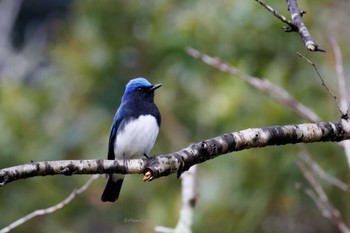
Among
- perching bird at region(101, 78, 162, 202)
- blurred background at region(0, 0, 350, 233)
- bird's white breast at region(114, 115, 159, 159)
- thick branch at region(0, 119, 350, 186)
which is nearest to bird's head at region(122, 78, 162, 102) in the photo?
perching bird at region(101, 78, 162, 202)

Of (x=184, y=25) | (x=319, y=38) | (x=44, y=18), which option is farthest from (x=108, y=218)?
(x=44, y=18)

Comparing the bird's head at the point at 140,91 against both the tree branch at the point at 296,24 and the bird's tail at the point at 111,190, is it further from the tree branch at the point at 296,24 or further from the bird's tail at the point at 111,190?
the tree branch at the point at 296,24

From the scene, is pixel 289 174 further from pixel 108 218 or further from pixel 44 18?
pixel 44 18

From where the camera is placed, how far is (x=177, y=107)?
8.70m

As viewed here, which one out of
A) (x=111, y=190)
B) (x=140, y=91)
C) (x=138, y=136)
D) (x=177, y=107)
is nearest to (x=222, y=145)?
(x=138, y=136)

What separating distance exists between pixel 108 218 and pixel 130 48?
1.98m

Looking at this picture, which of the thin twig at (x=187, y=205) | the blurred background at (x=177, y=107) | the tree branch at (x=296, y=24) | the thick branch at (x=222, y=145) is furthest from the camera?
the blurred background at (x=177, y=107)

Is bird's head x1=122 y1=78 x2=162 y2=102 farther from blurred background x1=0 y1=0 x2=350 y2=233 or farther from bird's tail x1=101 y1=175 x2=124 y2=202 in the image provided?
blurred background x1=0 y1=0 x2=350 y2=233

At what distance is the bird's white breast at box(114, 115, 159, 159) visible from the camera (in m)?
5.66

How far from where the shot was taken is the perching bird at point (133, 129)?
5680 millimetres

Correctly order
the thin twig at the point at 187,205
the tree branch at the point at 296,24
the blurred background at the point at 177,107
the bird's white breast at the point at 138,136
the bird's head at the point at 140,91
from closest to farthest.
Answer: the tree branch at the point at 296,24 → the thin twig at the point at 187,205 → the bird's white breast at the point at 138,136 → the bird's head at the point at 140,91 → the blurred background at the point at 177,107

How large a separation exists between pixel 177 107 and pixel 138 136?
10.00 ft

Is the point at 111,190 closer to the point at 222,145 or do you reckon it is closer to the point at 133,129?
the point at 133,129

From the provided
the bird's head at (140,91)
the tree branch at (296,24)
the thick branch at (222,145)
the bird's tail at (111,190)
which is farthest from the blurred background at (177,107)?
the tree branch at (296,24)
